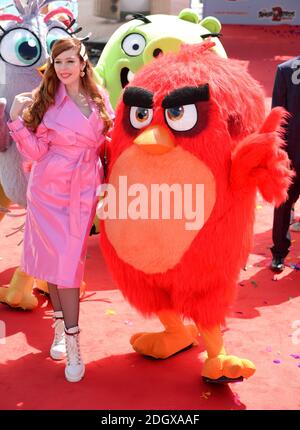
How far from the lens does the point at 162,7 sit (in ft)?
41.3

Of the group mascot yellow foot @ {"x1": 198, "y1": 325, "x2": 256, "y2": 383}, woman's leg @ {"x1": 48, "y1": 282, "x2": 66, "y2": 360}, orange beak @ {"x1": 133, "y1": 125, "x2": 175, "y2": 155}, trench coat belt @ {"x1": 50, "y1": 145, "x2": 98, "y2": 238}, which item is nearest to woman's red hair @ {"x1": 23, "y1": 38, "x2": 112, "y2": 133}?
trench coat belt @ {"x1": 50, "y1": 145, "x2": 98, "y2": 238}

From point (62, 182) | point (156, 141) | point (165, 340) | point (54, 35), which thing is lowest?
point (165, 340)

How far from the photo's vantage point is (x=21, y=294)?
162 inches

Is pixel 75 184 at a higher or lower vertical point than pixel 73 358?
higher

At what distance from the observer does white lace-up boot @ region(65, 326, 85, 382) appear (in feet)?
10.9

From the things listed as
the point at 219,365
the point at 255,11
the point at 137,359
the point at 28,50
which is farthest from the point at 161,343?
the point at 255,11

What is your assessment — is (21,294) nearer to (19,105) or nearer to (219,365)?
(19,105)

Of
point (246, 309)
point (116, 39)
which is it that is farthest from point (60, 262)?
point (116, 39)

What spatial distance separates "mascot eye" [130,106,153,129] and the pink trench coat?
170 millimetres

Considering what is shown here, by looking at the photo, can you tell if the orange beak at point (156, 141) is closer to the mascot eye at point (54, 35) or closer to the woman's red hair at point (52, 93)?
the woman's red hair at point (52, 93)

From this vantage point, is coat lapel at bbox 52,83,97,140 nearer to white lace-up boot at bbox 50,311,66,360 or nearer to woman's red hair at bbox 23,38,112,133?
woman's red hair at bbox 23,38,112,133

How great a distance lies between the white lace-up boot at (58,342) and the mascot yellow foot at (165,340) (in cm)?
36

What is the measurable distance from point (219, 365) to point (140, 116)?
1.16 m

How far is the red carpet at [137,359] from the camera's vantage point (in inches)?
127
